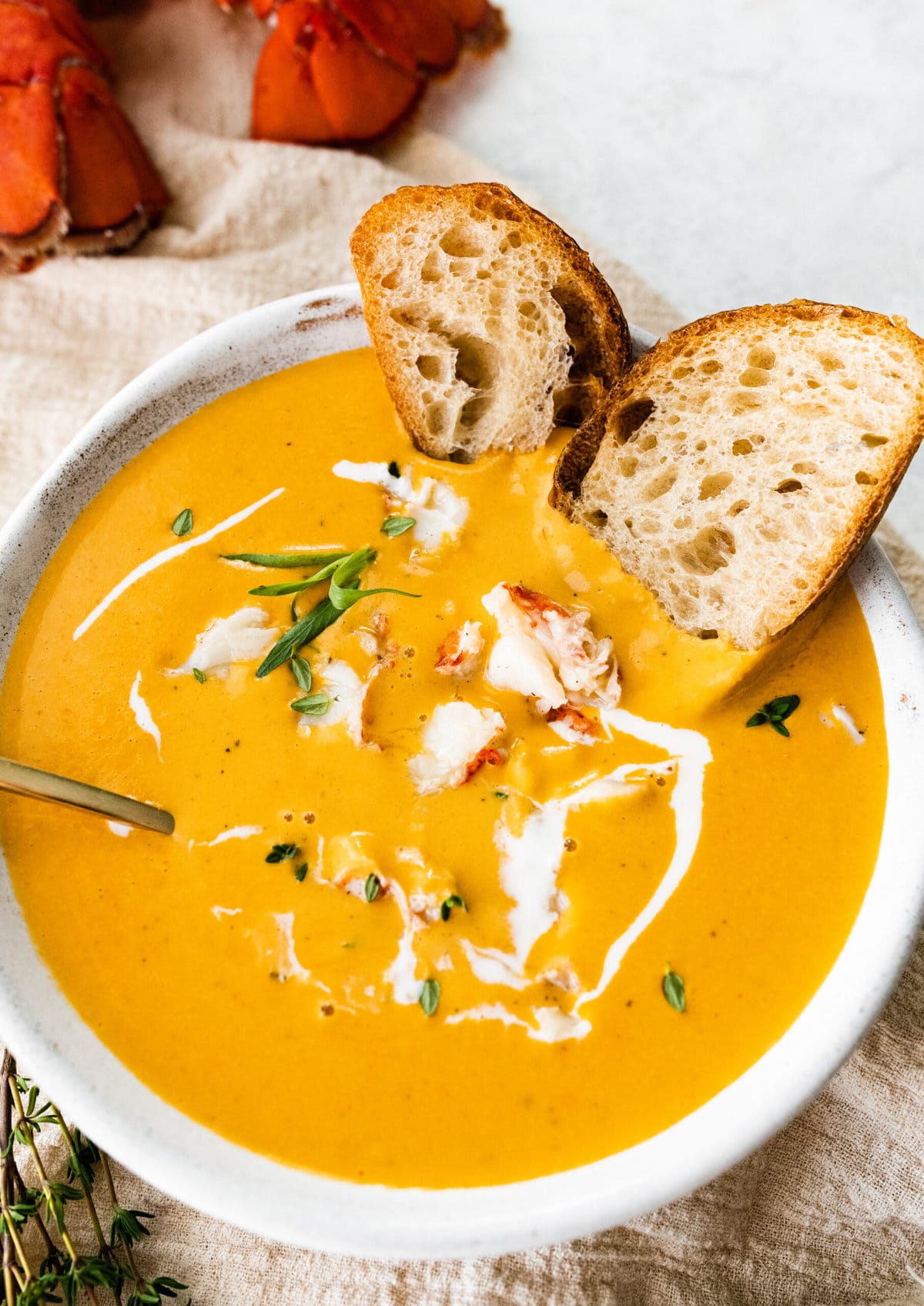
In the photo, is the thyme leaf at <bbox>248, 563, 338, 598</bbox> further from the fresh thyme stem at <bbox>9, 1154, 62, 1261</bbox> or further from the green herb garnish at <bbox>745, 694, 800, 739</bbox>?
the fresh thyme stem at <bbox>9, 1154, 62, 1261</bbox>

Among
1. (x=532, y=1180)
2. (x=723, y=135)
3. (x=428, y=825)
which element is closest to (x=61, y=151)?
(x=723, y=135)

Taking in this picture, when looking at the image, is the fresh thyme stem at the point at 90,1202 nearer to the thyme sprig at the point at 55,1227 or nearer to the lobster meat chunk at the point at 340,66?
the thyme sprig at the point at 55,1227

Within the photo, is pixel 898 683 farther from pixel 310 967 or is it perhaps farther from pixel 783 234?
pixel 783 234

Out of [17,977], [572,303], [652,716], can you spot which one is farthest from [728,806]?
[17,977]

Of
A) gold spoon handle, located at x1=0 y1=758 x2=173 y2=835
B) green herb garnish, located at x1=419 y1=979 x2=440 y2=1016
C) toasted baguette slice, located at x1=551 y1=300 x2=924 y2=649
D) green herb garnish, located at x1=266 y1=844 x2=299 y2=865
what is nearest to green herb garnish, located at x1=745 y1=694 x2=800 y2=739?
toasted baguette slice, located at x1=551 y1=300 x2=924 y2=649

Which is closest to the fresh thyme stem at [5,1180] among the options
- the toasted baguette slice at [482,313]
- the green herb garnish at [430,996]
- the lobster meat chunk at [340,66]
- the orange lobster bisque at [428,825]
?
the orange lobster bisque at [428,825]

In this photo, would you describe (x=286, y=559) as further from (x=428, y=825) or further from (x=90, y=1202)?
(x=90, y=1202)
